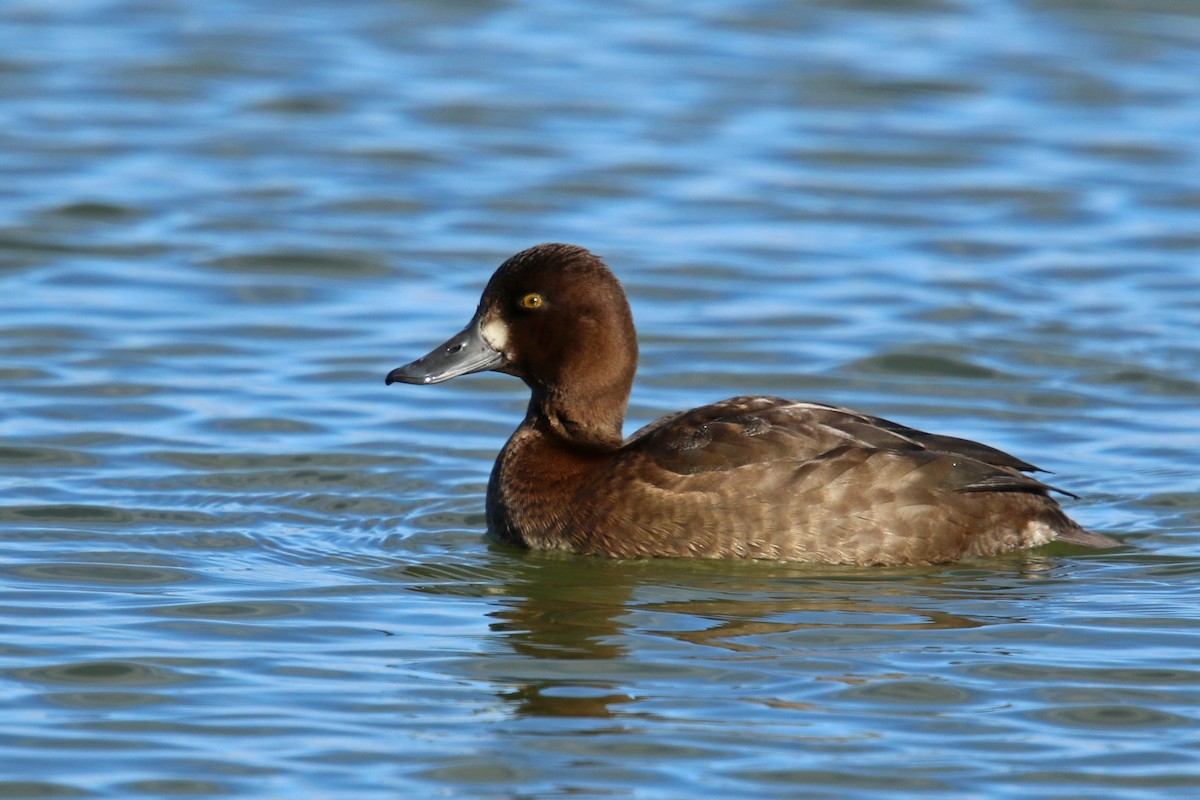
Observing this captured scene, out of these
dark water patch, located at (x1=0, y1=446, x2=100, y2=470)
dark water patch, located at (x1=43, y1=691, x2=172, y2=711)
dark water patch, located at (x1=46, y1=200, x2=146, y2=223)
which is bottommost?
dark water patch, located at (x1=0, y1=446, x2=100, y2=470)

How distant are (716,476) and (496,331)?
1.25 m

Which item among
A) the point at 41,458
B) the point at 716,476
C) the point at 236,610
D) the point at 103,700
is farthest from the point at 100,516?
the point at 716,476

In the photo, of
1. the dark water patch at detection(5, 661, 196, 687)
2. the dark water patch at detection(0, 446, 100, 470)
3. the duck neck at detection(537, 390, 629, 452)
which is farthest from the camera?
the dark water patch at detection(0, 446, 100, 470)

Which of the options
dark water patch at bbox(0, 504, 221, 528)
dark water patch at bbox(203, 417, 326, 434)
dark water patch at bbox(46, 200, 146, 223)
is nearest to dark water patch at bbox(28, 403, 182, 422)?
dark water patch at bbox(203, 417, 326, 434)

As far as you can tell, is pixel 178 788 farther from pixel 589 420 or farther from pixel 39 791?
pixel 589 420

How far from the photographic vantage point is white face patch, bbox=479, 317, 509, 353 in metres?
8.73

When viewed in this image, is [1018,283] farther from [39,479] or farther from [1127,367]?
[39,479]

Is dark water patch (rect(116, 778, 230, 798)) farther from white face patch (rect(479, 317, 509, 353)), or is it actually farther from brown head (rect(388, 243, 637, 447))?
white face patch (rect(479, 317, 509, 353))

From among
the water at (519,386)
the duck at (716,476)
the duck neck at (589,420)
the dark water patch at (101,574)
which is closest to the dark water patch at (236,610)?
the water at (519,386)

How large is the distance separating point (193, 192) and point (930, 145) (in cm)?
568

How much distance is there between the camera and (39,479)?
922 centimetres

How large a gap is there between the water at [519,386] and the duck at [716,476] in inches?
6.4

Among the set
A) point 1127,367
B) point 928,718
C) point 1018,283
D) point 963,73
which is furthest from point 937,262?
point 928,718

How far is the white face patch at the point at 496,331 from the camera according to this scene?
873cm
